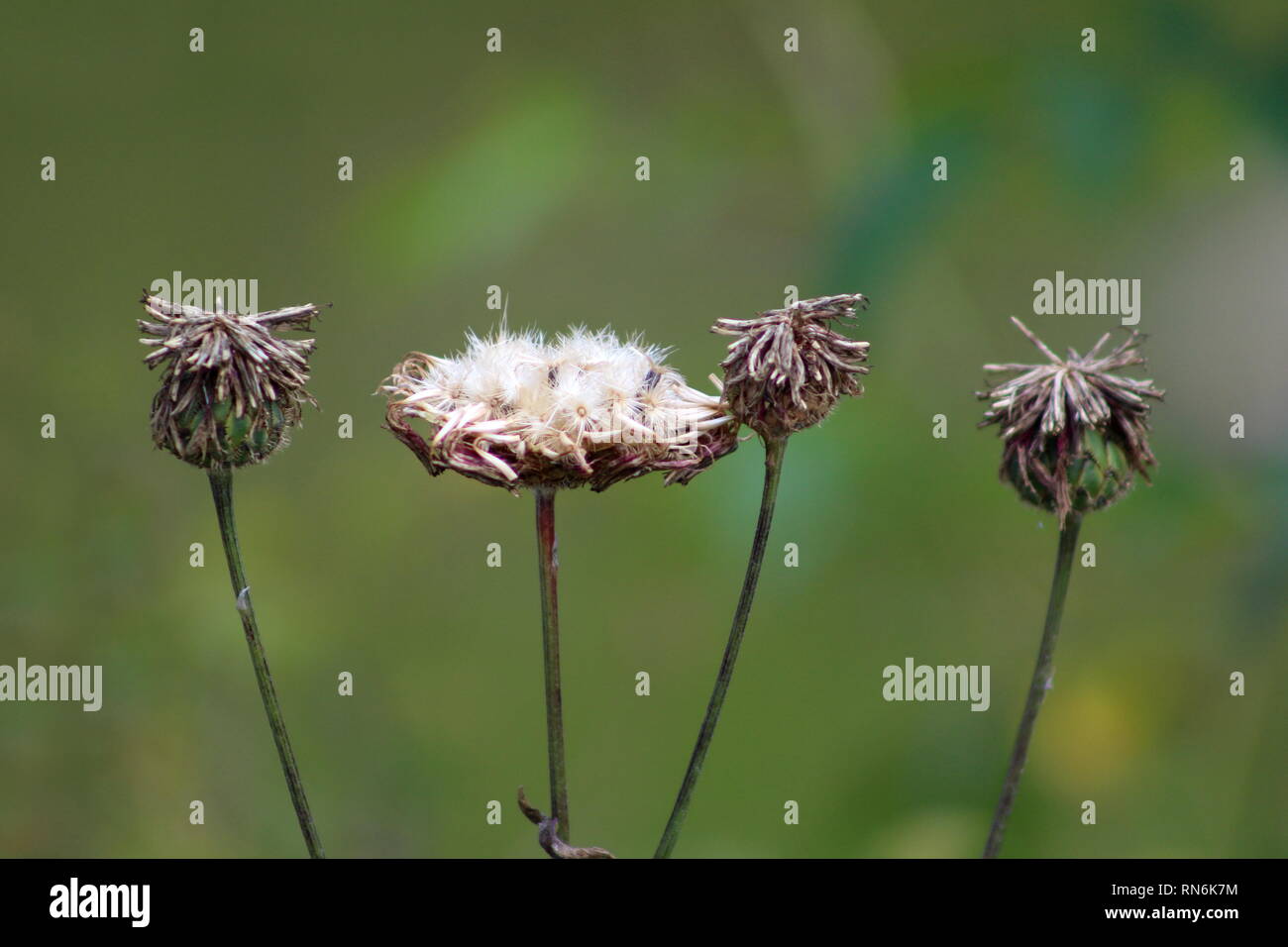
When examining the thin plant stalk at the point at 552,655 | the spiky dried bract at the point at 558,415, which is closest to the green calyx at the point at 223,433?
the spiky dried bract at the point at 558,415

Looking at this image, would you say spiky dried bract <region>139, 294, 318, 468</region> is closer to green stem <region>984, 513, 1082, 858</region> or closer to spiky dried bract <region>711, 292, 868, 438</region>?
spiky dried bract <region>711, 292, 868, 438</region>

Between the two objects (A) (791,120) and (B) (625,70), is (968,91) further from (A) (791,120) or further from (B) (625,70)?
(B) (625,70)

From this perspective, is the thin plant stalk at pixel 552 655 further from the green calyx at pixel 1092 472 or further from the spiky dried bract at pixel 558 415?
the green calyx at pixel 1092 472

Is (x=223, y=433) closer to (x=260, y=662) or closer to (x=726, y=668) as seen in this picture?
(x=260, y=662)

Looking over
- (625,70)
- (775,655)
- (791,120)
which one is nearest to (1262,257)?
(791,120)

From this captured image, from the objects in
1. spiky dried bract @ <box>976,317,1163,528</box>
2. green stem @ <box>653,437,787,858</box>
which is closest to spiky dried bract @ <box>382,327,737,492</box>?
green stem @ <box>653,437,787,858</box>

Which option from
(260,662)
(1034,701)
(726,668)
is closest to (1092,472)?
(1034,701)
